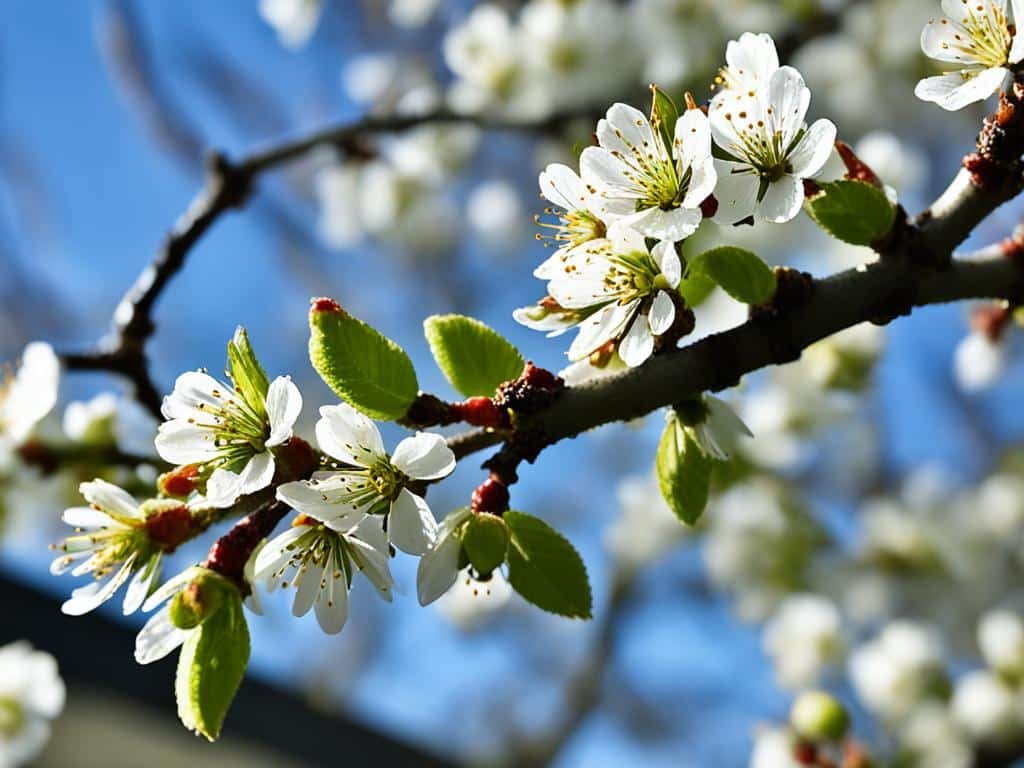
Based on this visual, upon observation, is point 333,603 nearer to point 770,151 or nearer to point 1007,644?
point 770,151

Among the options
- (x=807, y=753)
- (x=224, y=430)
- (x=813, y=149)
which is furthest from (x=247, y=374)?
(x=807, y=753)

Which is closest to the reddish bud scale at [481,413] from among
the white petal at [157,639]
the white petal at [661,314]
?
the white petal at [661,314]

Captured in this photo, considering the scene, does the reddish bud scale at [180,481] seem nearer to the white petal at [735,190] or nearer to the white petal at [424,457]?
the white petal at [424,457]

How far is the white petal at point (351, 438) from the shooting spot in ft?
1.86

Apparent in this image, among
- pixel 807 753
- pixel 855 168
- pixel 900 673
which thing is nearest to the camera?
pixel 855 168

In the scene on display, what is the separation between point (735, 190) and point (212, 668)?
42cm

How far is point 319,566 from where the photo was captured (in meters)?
0.62

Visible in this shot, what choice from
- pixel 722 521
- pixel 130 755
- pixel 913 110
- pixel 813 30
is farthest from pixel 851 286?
pixel 130 755

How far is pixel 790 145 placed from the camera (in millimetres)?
611

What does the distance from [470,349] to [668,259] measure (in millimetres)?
134

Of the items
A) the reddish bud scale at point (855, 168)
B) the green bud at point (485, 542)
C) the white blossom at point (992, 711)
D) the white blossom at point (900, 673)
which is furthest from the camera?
the white blossom at point (900, 673)

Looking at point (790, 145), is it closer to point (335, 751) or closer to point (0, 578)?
point (0, 578)

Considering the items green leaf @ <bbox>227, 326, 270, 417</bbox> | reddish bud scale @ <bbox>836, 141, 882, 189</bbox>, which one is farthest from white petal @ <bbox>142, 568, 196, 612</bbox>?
reddish bud scale @ <bbox>836, 141, 882, 189</bbox>

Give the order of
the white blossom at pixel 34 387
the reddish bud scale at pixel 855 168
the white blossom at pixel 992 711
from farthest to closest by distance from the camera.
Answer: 1. the white blossom at pixel 992 711
2. the white blossom at pixel 34 387
3. the reddish bud scale at pixel 855 168
